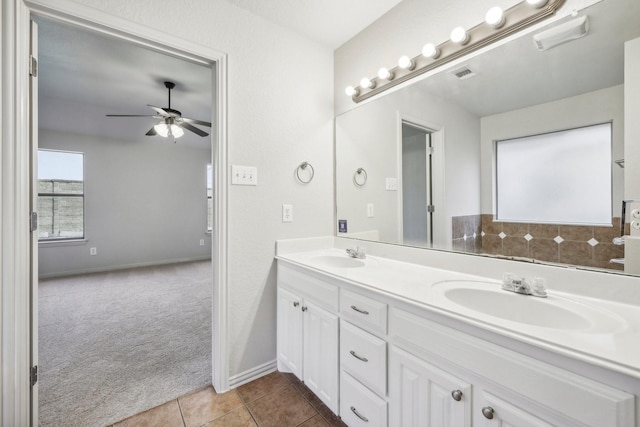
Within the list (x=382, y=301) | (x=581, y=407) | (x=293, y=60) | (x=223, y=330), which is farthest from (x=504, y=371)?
(x=293, y=60)

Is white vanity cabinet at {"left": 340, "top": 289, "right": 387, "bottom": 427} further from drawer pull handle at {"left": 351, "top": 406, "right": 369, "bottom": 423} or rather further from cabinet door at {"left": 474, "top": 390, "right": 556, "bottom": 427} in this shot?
cabinet door at {"left": 474, "top": 390, "right": 556, "bottom": 427}

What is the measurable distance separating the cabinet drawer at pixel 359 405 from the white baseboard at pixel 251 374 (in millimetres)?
690

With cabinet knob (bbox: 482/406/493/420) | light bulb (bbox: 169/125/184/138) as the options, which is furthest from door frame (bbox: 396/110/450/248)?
light bulb (bbox: 169/125/184/138)

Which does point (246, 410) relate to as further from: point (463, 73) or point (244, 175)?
point (463, 73)

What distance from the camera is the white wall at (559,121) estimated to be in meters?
0.99

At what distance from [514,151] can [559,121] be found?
0.60 ft

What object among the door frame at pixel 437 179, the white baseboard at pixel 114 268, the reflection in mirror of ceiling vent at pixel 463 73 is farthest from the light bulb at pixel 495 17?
the white baseboard at pixel 114 268

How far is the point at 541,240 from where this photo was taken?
1.16 metres

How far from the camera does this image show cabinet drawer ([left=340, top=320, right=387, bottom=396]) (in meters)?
1.10

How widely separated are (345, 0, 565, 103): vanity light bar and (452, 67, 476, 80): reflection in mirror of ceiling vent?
67 millimetres

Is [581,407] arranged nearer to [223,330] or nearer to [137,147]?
[223,330]

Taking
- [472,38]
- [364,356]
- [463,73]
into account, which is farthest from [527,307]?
[472,38]

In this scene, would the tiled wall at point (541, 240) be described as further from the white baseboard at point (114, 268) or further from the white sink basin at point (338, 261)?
the white baseboard at point (114, 268)

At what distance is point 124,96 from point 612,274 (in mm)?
4832
